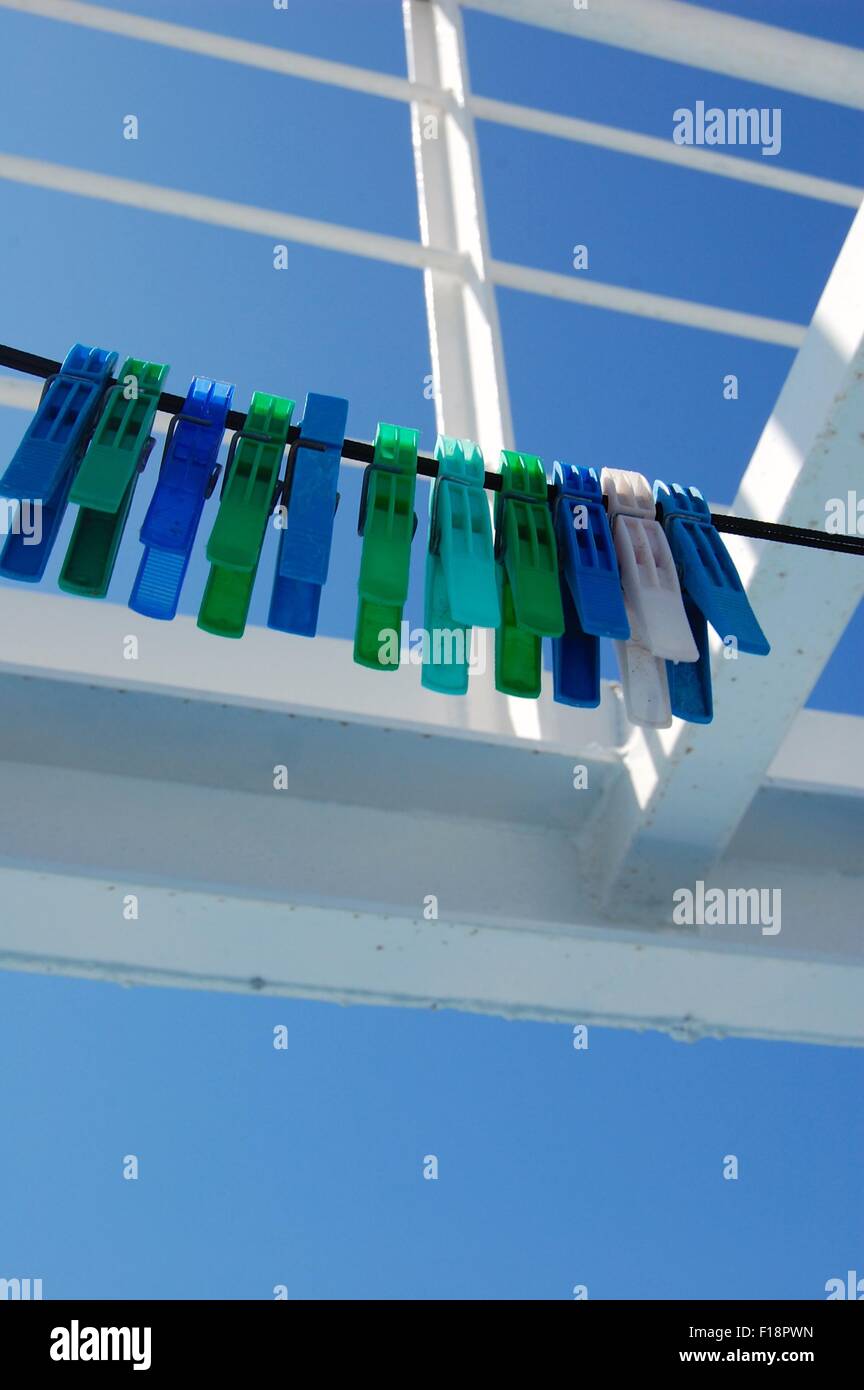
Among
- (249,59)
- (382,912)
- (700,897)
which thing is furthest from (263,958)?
(249,59)

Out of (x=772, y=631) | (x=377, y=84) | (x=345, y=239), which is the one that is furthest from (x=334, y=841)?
Answer: (x=377, y=84)

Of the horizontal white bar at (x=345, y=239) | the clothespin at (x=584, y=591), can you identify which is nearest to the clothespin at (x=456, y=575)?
the clothespin at (x=584, y=591)

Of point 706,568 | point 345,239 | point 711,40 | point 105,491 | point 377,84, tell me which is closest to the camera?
point 105,491

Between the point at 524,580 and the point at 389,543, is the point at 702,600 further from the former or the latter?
the point at 389,543

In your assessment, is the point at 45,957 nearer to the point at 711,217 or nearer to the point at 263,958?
the point at 263,958

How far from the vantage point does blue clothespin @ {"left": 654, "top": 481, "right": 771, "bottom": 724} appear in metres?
1.65

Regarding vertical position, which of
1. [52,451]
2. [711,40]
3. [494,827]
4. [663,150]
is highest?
[711,40]

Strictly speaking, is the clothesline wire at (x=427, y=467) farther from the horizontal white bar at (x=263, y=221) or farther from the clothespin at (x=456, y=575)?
the horizontal white bar at (x=263, y=221)

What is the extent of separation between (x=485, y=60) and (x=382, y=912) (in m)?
3.32

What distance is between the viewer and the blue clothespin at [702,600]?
1.65 metres

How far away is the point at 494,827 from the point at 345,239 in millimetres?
1768

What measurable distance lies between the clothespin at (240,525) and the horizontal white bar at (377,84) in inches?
107

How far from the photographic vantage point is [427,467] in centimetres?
176

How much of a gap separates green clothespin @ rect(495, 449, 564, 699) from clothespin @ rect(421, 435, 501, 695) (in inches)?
1.6
